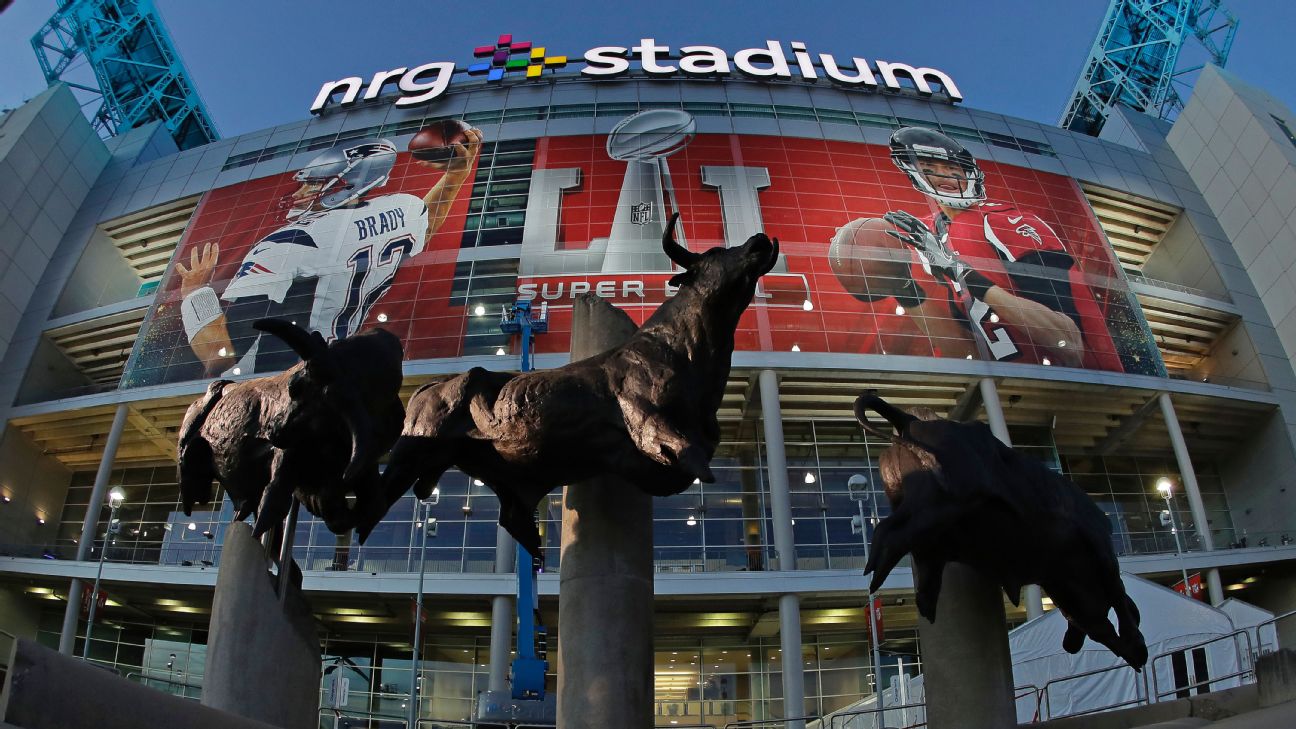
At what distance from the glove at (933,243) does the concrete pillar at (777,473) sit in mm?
8723

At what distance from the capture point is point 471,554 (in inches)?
1324

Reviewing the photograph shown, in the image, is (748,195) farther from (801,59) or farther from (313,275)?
(313,275)

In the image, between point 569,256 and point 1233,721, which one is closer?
point 1233,721

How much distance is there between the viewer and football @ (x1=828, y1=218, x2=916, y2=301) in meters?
34.7

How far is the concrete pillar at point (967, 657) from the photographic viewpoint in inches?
255

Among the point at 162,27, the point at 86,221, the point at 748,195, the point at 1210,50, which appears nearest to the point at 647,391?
the point at 748,195

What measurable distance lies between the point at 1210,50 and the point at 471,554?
55057 millimetres

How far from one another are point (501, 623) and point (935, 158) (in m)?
27.3

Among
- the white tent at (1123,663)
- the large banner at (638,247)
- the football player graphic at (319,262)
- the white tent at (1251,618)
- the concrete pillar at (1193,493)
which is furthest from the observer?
the football player graphic at (319,262)

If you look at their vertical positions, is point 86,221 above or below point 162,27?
below

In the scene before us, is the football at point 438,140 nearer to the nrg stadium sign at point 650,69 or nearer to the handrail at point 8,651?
the nrg stadium sign at point 650,69

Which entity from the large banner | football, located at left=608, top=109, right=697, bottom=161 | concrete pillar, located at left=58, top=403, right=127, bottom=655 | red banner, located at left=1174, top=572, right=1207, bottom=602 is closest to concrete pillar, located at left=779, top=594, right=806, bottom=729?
the large banner

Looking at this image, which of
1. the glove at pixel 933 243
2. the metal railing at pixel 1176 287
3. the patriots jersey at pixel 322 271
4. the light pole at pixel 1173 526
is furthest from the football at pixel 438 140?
the light pole at pixel 1173 526

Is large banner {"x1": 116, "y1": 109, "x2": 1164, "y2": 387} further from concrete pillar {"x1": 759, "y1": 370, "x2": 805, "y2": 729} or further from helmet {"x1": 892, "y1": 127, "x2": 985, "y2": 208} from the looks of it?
concrete pillar {"x1": 759, "y1": 370, "x2": 805, "y2": 729}
